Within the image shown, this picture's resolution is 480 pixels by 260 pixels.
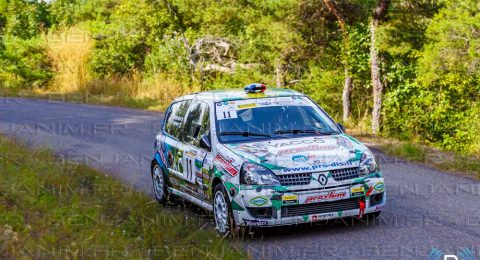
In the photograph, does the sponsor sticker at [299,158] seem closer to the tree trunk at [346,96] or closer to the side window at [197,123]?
the side window at [197,123]

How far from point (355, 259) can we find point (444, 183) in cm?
466

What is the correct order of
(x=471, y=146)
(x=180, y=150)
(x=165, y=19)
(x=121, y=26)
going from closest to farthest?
1. (x=180, y=150)
2. (x=471, y=146)
3. (x=165, y=19)
4. (x=121, y=26)

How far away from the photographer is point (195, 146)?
1031 cm

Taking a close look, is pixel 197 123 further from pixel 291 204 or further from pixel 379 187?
pixel 379 187

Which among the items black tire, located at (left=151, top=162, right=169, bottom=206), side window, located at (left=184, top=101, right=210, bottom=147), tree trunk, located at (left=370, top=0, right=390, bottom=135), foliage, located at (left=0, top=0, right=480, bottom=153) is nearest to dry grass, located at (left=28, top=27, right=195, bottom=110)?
Result: foliage, located at (left=0, top=0, right=480, bottom=153)

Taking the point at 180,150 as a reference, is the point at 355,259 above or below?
below

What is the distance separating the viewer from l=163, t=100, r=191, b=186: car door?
10.9 meters

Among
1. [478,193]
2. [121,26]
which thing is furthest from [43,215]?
[121,26]

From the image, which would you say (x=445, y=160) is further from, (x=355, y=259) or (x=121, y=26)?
(x=121, y=26)

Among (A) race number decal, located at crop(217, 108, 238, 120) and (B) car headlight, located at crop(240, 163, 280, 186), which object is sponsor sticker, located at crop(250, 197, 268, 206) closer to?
(B) car headlight, located at crop(240, 163, 280, 186)

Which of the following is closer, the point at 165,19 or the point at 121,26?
the point at 165,19

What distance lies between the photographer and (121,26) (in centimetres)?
3275

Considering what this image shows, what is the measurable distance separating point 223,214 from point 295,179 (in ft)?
3.46

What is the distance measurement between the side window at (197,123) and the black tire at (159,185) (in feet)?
3.58
